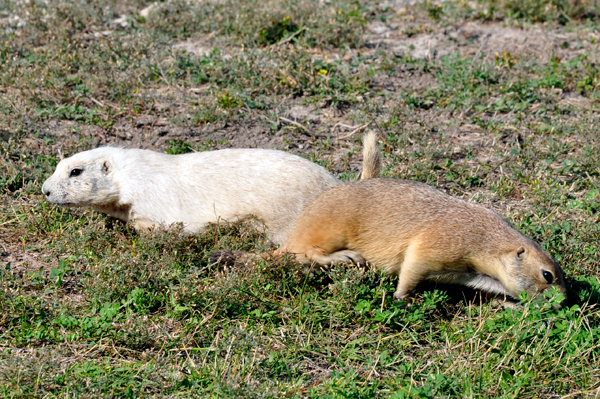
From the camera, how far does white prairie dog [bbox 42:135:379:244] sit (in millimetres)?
5664

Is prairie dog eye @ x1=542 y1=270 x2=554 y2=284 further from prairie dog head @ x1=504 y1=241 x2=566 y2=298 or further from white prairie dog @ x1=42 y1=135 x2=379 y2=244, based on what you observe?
white prairie dog @ x1=42 y1=135 x2=379 y2=244

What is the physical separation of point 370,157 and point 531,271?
1693mm

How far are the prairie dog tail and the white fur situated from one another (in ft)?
1.00

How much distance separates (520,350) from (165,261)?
261 centimetres

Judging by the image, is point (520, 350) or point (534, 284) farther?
point (534, 284)

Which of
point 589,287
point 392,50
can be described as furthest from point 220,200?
point 392,50

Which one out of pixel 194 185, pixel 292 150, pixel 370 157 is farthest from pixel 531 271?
pixel 292 150

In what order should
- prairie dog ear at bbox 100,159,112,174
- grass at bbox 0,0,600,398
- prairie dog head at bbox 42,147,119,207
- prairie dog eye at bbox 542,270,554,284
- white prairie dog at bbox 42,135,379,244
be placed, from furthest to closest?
prairie dog ear at bbox 100,159,112,174 → prairie dog head at bbox 42,147,119,207 → white prairie dog at bbox 42,135,379,244 → prairie dog eye at bbox 542,270,554,284 → grass at bbox 0,0,600,398

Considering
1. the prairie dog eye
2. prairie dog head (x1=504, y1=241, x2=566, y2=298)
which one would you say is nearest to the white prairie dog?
prairie dog head (x1=504, y1=241, x2=566, y2=298)

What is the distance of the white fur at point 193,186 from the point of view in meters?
5.66

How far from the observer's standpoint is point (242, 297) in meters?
4.87

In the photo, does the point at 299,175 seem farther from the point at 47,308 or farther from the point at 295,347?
the point at 47,308

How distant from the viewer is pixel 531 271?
185 inches

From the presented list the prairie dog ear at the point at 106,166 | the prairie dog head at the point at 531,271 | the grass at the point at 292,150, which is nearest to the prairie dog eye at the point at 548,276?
the prairie dog head at the point at 531,271
